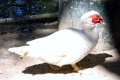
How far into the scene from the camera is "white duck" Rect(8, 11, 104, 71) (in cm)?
275

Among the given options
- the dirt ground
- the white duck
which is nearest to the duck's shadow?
the dirt ground

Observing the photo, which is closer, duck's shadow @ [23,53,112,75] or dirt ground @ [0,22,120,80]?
dirt ground @ [0,22,120,80]

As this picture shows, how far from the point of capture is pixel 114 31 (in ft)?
11.7

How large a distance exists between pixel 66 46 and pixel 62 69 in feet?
1.77

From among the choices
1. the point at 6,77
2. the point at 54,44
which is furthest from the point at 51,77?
the point at 6,77

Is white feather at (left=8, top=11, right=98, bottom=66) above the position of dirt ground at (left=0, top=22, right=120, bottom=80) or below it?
above

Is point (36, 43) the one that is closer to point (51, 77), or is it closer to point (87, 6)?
point (51, 77)

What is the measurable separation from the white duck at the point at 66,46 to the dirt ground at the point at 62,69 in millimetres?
266

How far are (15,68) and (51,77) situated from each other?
74 cm

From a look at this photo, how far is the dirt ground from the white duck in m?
0.27

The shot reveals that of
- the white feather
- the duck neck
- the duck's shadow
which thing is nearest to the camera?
the white feather

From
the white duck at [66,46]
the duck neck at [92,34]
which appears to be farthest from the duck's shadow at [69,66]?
the duck neck at [92,34]

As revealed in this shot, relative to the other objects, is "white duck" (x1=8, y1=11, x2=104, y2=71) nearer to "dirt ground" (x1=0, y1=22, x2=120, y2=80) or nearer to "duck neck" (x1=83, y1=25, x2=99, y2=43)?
"duck neck" (x1=83, y1=25, x2=99, y2=43)

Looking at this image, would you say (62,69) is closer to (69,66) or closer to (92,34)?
(69,66)
